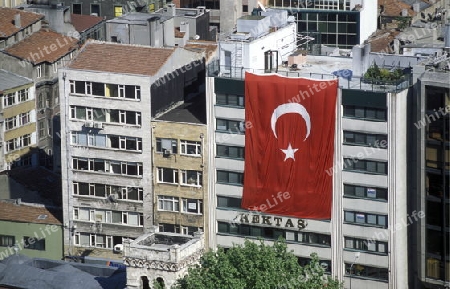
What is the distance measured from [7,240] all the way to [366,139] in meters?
40.5

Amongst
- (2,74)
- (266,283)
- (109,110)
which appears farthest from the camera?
(2,74)

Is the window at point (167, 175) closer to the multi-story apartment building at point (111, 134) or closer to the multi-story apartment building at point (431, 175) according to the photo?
the multi-story apartment building at point (111, 134)

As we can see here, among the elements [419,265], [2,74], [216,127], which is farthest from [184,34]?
[419,265]

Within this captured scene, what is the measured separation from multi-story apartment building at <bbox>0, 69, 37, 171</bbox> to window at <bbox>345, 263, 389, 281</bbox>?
1873 inches

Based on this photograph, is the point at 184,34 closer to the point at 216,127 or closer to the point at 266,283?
the point at 216,127

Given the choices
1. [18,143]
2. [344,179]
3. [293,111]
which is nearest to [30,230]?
[18,143]

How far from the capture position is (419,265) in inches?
6348

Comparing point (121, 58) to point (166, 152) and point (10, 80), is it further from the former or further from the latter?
point (10, 80)

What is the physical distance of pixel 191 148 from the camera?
167500 mm

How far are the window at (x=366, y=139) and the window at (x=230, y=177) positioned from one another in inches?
445

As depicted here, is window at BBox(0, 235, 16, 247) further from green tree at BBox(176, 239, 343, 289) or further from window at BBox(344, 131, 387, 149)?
window at BBox(344, 131, 387, 149)

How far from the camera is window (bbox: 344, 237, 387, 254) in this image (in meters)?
162

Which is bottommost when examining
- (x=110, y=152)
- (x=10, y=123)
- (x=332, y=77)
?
(x=10, y=123)

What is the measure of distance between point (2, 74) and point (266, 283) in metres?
59.6
